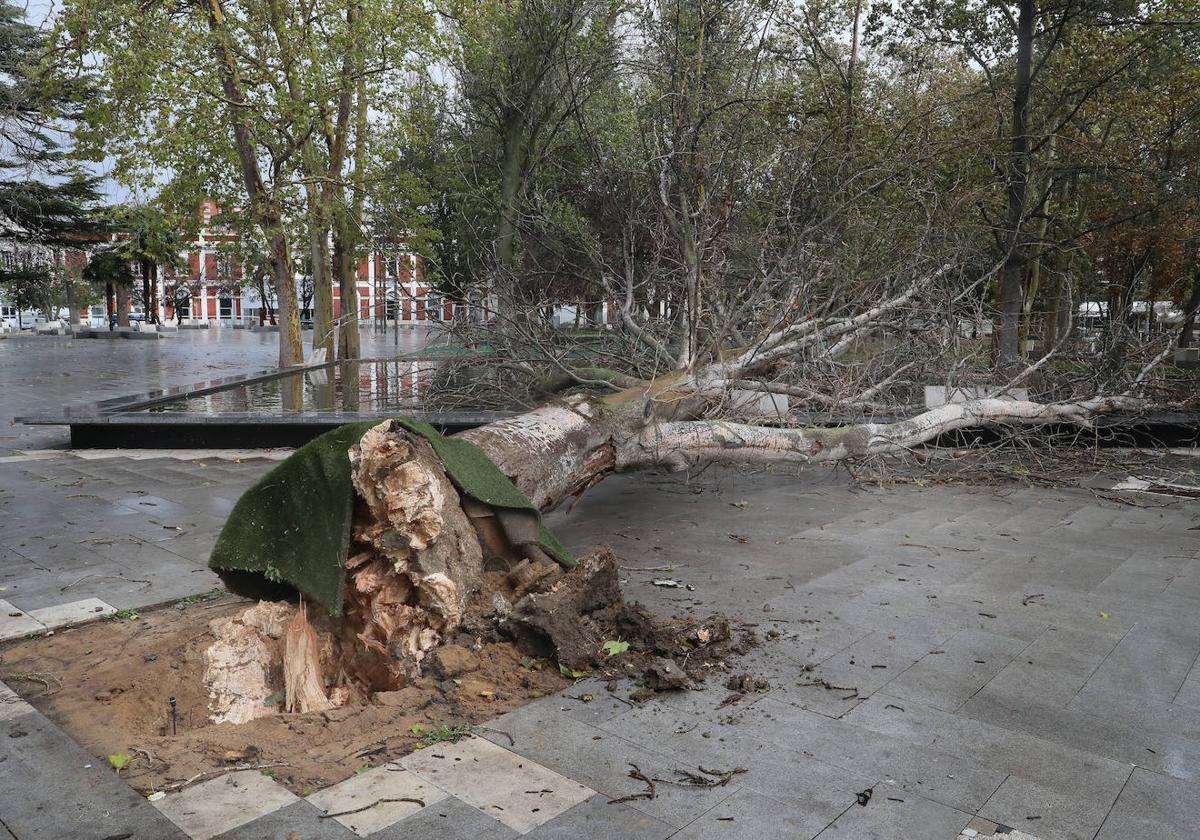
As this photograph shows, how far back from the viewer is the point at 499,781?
300 cm

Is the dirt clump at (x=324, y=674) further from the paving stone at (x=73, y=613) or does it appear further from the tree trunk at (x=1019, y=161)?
the tree trunk at (x=1019, y=161)

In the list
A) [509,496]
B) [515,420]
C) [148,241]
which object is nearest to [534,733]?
[509,496]

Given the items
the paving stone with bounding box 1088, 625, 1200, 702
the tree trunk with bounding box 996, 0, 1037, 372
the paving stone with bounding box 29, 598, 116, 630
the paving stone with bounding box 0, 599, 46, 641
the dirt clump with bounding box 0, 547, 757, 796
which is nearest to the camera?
the dirt clump with bounding box 0, 547, 757, 796

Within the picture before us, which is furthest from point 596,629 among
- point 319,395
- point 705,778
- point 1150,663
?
point 319,395

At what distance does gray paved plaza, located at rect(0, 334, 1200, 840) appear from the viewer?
279 centimetres

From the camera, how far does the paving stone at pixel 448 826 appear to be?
105 inches

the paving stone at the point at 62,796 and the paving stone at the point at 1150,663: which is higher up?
the paving stone at the point at 62,796

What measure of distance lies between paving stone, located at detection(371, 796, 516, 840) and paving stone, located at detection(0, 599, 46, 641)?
2615mm

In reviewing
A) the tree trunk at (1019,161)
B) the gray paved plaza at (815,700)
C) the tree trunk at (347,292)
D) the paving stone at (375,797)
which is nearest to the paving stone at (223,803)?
the gray paved plaza at (815,700)

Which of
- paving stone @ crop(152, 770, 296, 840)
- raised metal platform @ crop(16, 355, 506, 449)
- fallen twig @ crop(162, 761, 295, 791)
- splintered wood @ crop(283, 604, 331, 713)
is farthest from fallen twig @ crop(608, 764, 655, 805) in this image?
raised metal platform @ crop(16, 355, 506, 449)

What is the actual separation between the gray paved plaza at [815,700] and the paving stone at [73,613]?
0.08 m

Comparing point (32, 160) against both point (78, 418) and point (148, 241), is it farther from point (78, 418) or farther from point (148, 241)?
point (148, 241)

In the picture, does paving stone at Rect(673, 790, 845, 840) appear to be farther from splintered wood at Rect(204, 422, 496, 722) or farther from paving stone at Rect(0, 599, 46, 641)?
paving stone at Rect(0, 599, 46, 641)

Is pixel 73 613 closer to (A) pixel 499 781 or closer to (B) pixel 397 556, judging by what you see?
(B) pixel 397 556
